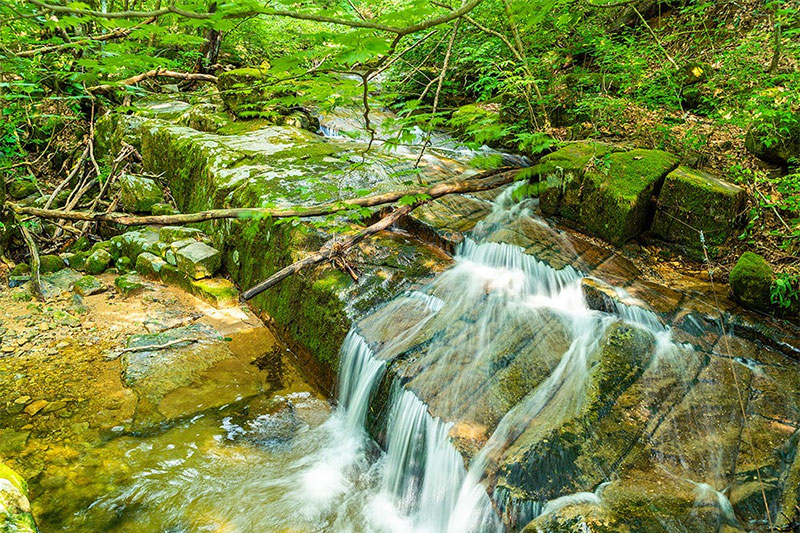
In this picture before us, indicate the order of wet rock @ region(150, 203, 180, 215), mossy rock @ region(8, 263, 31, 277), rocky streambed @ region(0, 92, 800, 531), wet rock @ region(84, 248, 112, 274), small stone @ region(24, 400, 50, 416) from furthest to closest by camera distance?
1. wet rock @ region(150, 203, 180, 215)
2. wet rock @ region(84, 248, 112, 274)
3. mossy rock @ region(8, 263, 31, 277)
4. small stone @ region(24, 400, 50, 416)
5. rocky streambed @ region(0, 92, 800, 531)

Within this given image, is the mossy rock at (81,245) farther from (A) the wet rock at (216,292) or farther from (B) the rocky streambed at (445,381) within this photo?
(A) the wet rock at (216,292)

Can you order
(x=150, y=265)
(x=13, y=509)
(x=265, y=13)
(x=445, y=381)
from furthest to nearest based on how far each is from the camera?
(x=150, y=265) < (x=445, y=381) < (x=13, y=509) < (x=265, y=13)

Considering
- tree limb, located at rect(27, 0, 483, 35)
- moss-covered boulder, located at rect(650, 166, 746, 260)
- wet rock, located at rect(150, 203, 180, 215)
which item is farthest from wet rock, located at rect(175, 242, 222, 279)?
moss-covered boulder, located at rect(650, 166, 746, 260)

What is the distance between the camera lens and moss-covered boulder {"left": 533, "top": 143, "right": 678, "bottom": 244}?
5.14 m

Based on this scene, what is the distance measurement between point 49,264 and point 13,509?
18.9 feet

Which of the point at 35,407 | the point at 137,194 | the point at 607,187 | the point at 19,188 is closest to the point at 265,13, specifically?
the point at 35,407

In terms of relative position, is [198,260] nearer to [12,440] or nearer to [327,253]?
[327,253]

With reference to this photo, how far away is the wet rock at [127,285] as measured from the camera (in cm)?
597

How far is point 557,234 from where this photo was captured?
5.60 meters

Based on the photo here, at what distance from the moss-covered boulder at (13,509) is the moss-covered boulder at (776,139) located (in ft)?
24.2

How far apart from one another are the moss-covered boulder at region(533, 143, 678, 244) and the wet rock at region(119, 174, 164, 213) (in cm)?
692

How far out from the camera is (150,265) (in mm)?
6371

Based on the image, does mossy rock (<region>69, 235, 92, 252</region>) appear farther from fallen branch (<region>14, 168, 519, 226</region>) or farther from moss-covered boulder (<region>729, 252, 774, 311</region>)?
moss-covered boulder (<region>729, 252, 774, 311</region>)

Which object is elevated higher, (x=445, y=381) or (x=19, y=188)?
(x=19, y=188)
